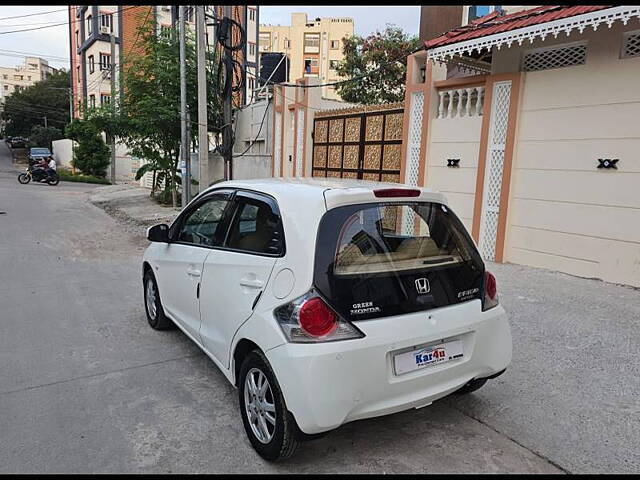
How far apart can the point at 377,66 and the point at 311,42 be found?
168 ft

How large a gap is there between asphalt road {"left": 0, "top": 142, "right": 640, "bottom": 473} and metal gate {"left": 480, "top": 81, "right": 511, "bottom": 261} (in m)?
2.01

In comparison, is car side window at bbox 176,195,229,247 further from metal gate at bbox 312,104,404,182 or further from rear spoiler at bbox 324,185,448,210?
metal gate at bbox 312,104,404,182

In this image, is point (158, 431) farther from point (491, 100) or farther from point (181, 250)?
point (491, 100)

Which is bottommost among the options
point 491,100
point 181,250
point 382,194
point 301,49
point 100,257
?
point 100,257

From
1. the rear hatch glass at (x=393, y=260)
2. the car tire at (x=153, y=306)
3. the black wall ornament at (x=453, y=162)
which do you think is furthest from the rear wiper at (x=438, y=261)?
the black wall ornament at (x=453, y=162)

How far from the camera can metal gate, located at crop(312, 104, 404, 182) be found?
983 centimetres

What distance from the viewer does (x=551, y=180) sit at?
7.04m

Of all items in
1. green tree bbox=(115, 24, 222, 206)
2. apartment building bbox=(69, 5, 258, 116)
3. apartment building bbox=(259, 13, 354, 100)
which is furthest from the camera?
apartment building bbox=(259, 13, 354, 100)

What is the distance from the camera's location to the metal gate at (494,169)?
298 inches

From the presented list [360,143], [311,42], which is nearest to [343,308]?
[360,143]

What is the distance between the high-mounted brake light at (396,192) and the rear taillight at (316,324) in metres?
0.74

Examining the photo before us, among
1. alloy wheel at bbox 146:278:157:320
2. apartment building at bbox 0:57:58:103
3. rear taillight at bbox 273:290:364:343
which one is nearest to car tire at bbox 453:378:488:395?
rear taillight at bbox 273:290:364:343

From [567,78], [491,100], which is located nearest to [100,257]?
[491,100]

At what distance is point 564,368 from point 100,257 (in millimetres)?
7444
